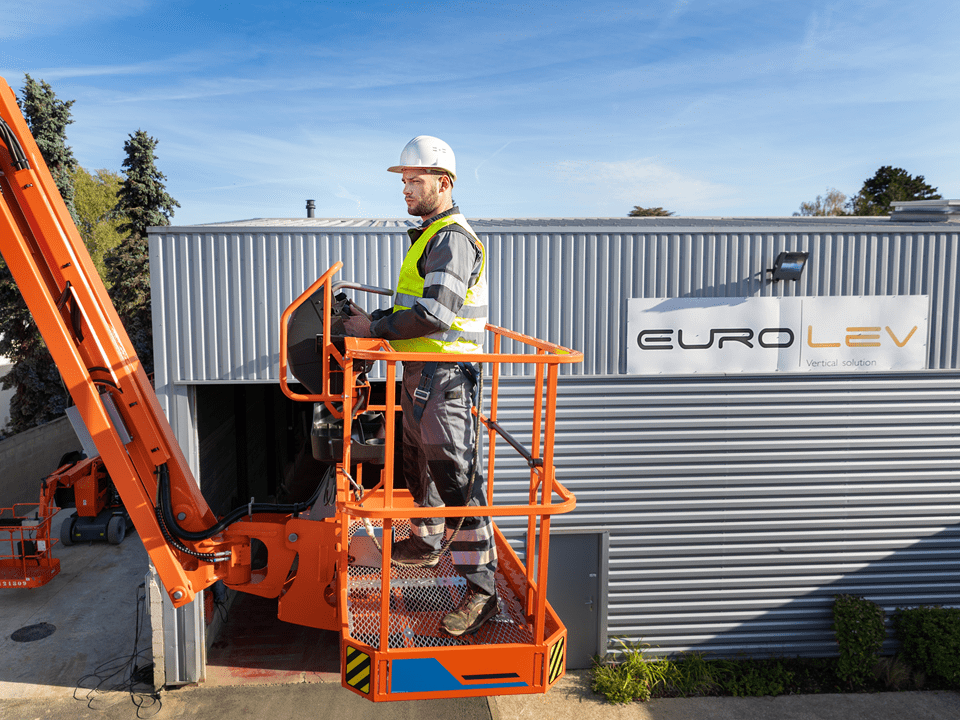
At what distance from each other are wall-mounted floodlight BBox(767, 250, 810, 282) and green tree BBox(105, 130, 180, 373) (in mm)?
19888

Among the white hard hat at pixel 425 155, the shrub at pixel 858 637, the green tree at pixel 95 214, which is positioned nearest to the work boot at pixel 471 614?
the white hard hat at pixel 425 155

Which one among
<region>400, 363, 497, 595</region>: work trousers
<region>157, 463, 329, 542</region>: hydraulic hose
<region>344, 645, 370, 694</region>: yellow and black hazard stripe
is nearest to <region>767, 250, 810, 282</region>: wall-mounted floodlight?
<region>400, 363, 497, 595</region>: work trousers

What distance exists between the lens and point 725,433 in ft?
29.1

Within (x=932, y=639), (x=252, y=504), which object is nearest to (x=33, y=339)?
(x=252, y=504)

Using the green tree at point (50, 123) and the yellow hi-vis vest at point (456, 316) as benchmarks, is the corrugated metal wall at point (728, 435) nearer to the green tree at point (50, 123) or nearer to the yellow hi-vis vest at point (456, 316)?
the yellow hi-vis vest at point (456, 316)

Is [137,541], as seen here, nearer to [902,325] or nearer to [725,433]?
[725,433]

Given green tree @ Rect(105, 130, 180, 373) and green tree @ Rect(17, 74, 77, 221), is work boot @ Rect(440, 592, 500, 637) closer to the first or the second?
green tree @ Rect(105, 130, 180, 373)

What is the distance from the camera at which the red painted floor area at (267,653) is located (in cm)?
874

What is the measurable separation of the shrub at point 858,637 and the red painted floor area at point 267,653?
6924 millimetres

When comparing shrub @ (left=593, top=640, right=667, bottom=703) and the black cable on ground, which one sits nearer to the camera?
the black cable on ground

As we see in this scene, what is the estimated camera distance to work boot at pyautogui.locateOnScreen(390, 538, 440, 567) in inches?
165

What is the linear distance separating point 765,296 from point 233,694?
28.6ft

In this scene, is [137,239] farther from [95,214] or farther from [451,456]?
[451,456]

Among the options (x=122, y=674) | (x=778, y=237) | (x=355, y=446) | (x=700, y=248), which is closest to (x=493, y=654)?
(x=355, y=446)
